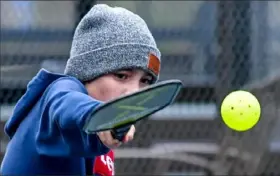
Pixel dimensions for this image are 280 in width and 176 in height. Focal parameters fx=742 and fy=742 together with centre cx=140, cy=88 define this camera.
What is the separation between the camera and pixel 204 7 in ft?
16.0

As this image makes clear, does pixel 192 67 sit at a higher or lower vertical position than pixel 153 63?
lower

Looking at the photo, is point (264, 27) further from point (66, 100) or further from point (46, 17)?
point (66, 100)

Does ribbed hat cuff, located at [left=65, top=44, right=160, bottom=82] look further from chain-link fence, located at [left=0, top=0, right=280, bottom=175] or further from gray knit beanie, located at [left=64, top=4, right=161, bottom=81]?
chain-link fence, located at [left=0, top=0, right=280, bottom=175]

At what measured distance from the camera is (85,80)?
1.98 metres

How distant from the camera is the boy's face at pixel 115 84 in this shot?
1.89 m

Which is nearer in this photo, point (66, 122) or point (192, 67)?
point (66, 122)

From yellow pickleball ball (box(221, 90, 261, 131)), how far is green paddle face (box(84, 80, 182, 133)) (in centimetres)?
111

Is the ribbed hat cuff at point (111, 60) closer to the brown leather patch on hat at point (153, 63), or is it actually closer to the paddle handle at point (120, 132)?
the brown leather patch on hat at point (153, 63)

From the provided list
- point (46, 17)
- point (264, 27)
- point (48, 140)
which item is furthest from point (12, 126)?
point (264, 27)

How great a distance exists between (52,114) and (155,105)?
0.30 m

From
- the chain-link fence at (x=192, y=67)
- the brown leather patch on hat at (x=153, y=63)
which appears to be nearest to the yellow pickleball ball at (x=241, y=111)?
the brown leather patch on hat at (x=153, y=63)

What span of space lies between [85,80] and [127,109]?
1.80ft

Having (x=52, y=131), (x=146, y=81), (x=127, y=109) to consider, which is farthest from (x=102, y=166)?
(x=127, y=109)

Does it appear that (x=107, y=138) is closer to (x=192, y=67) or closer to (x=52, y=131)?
(x=52, y=131)
